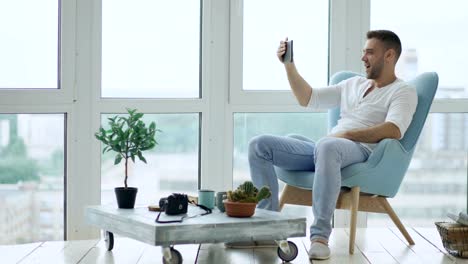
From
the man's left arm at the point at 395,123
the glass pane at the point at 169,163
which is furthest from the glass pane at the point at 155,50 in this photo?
the man's left arm at the point at 395,123

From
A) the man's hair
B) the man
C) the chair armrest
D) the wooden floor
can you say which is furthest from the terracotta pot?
the man's hair

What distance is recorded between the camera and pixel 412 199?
469 cm

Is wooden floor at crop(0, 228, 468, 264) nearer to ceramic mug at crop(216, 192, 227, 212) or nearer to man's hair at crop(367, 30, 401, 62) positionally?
ceramic mug at crop(216, 192, 227, 212)

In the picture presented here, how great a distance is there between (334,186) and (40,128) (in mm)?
1855

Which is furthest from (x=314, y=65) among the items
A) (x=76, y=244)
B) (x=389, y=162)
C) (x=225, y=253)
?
(x=76, y=244)

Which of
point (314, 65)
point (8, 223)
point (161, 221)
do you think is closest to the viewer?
point (161, 221)

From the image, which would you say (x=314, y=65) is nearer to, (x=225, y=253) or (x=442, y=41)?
(x=442, y=41)

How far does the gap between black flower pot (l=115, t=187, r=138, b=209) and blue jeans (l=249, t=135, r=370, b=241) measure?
588mm

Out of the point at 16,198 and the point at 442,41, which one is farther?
the point at 442,41

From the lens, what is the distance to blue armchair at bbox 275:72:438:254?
3.62 m

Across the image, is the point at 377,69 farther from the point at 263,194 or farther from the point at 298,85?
the point at 263,194

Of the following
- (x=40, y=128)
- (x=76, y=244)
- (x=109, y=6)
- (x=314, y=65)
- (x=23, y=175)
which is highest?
(x=109, y=6)

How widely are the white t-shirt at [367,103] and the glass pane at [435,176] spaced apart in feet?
2.98

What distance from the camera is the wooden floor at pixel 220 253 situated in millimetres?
3502
